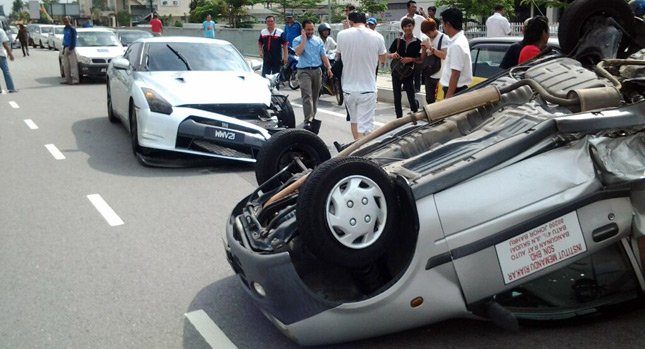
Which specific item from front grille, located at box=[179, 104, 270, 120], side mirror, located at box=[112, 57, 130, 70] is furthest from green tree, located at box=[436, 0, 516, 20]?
front grille, located at box=[179, 104, 270, 120]

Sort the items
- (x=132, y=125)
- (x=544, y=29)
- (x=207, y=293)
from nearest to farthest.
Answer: (x=207, y=293)
(x=544, y=29)
(x=132, y=125)

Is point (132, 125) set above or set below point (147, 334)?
above

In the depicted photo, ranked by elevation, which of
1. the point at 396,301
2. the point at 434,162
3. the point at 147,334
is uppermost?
the point at 434,162

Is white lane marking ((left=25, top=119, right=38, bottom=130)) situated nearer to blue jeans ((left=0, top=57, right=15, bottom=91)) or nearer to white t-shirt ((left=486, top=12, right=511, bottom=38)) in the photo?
blue jeans ((left=0, top=57, right=15, bottom=91))

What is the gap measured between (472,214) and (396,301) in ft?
1.96

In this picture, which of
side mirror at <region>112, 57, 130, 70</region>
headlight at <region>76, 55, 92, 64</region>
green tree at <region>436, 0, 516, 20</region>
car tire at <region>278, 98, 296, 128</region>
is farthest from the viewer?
green tree at <region>436, 0, 516, 20</region>

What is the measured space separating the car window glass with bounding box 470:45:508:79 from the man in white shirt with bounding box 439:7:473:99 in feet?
4.40

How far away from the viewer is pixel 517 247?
3.63 meters

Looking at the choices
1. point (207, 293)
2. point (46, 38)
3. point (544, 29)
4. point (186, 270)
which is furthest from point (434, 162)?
point (46, 38)

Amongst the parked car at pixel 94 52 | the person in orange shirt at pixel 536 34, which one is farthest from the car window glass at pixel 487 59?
the parked car at pixel 94 52

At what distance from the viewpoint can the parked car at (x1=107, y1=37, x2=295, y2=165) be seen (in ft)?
27.6

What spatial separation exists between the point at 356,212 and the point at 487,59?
19.7ft

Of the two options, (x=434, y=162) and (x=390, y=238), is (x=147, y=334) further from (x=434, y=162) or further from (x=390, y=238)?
(x=434, y=162)

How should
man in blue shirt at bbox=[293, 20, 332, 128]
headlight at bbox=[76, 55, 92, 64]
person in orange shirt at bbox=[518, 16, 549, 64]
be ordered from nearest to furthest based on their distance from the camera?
person in orange shirt at bbox=[518, 16, 549, 64]
man in blue shirt at bbox=[293, 20, 332, 128]
headlight at bbox=[76, 55, 92, 64]
